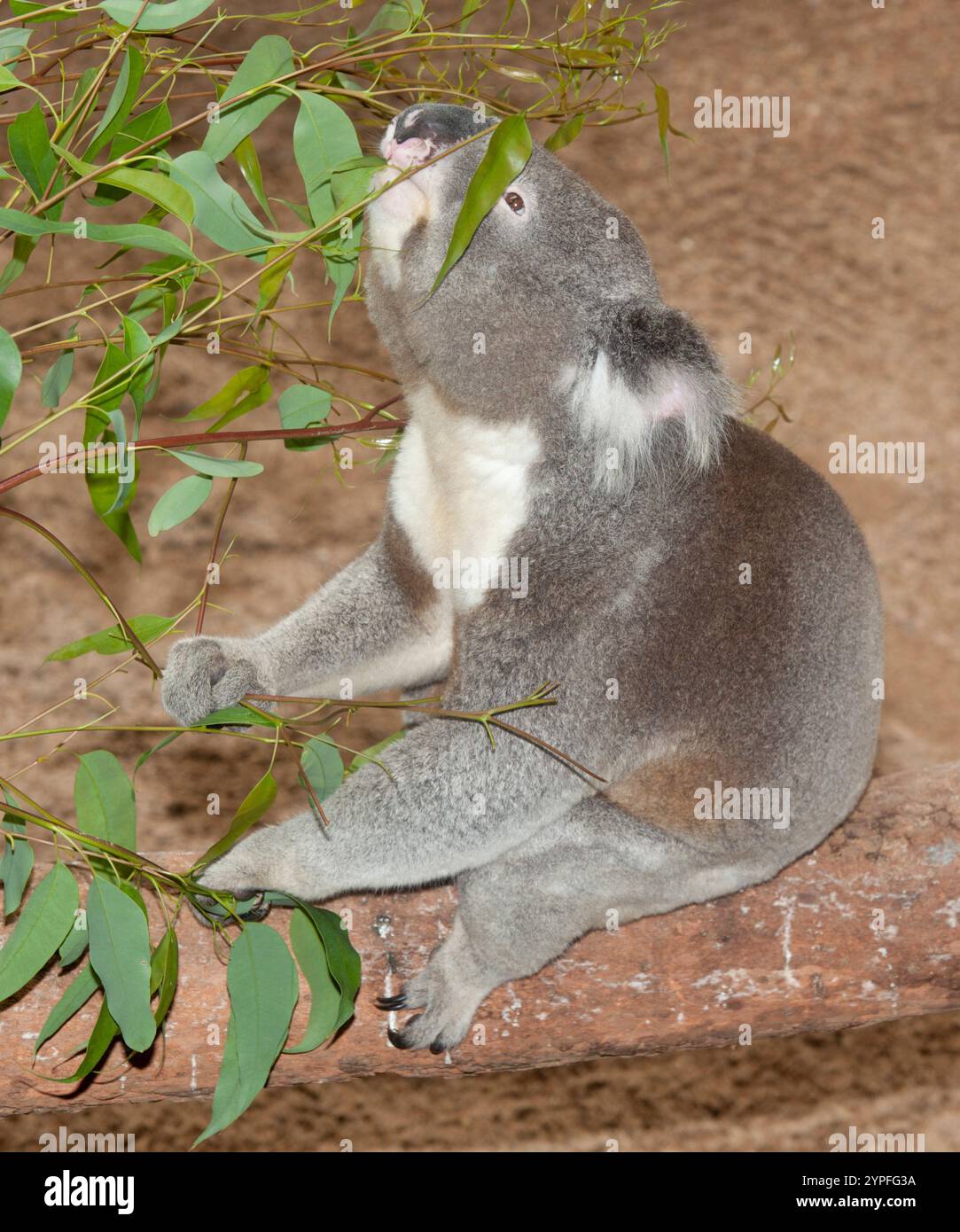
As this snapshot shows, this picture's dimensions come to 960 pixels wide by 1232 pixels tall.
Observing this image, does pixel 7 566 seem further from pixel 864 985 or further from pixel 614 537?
pixel 864 985

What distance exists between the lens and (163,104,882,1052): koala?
2.07 metres

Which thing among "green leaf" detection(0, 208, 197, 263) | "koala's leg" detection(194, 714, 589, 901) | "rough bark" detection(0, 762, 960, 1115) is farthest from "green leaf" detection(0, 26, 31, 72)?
"rough bark" detection(0, 762, 960, 1115)

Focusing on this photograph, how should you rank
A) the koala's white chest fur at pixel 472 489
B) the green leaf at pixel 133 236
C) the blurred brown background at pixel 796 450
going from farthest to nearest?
the blurred brown background at pixel 796 450
the koala's white chest fur at pixel 472 489
the green leaf at pixel 133 236

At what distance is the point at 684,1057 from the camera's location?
453cm

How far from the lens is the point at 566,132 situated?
2.14m

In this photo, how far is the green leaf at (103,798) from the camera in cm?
190

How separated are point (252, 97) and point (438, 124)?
0.34m

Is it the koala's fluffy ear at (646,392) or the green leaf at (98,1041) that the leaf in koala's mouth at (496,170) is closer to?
the koala's fluffy ear at (646,392)

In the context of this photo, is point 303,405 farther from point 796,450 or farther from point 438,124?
point 796,450

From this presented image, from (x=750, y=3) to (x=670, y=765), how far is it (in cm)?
512

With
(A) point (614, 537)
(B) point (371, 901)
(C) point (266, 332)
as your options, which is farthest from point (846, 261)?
(B) point (371, 901)

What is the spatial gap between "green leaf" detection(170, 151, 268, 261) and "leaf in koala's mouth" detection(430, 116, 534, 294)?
0.28 metres

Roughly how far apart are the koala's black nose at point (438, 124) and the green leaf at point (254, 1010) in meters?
1.31

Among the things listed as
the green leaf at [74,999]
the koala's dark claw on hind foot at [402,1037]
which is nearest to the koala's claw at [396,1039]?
the koala's dark claw on hind foot at [402,1037]
